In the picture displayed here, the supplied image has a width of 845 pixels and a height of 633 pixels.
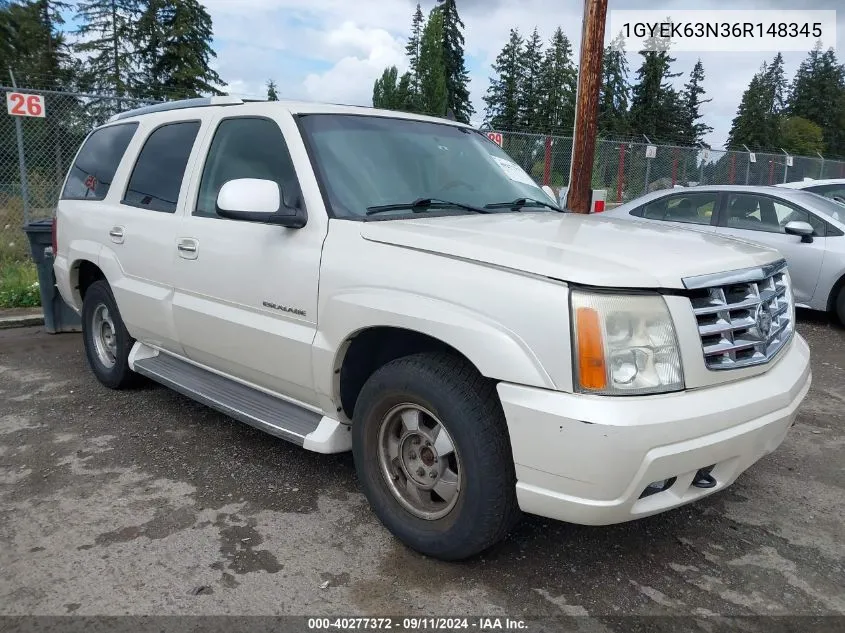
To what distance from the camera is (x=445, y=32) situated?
214 feet

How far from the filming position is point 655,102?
2514 inches

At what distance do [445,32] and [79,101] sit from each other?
60.3 metres

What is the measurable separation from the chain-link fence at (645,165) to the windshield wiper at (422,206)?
9527mm

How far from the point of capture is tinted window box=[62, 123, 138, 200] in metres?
4.75

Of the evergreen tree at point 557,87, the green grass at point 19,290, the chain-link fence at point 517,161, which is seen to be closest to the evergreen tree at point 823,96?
the evergreen tree at point 557,87

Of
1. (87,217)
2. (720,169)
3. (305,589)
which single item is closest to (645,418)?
(305,589)

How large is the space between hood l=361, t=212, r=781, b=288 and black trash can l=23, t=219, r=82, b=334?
4.50 meters

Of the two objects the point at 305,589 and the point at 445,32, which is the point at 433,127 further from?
the point at 445,32

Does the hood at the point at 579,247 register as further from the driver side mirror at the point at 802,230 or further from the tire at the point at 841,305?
the tire at the point at 841,305

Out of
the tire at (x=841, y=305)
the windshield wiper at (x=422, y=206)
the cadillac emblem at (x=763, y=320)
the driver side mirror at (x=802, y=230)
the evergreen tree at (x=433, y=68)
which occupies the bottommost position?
the tire at (x=841, y=305)

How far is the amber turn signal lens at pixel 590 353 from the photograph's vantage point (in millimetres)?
2303

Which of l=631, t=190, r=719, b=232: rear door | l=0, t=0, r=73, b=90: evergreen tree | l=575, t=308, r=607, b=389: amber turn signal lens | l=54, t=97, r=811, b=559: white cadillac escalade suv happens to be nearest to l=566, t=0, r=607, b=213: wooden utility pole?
l=631, t=190, r=719, b=232: rear door

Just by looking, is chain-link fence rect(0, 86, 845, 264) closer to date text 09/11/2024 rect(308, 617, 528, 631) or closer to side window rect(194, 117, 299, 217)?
side window rect(194, 117, 299, 217)

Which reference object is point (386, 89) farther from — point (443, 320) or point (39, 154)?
point (443, 320)
